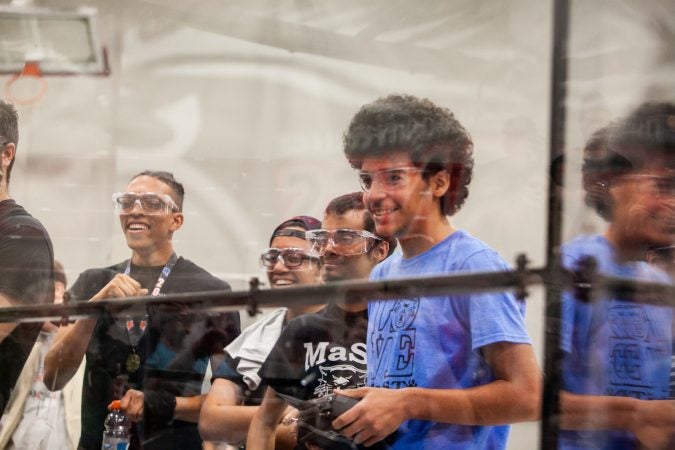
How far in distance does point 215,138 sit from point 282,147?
0.13 metres

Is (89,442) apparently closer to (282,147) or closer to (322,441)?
(322,441)

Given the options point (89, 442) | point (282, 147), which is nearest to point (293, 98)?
point (282, 147)

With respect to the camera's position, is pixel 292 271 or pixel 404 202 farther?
pixel 292 271

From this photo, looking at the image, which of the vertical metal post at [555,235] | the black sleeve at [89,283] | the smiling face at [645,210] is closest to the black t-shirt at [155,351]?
the black sleeve at [89,283]

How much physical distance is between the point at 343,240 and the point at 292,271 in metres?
0.10

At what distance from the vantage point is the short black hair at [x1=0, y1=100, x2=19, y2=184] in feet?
5.57

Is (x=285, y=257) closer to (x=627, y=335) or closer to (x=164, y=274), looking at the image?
(x=164, y=274)

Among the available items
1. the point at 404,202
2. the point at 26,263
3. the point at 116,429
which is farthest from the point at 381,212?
the point at 26,263

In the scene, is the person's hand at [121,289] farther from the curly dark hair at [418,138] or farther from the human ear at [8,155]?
the curly dark hair at [418,138]

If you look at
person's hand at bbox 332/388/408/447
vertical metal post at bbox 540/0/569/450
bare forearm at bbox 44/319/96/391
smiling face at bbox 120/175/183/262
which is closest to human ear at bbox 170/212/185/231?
smiling face at bbox 120/175/183/262

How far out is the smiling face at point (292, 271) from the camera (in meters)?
1.42

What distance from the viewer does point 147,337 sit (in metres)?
1.55

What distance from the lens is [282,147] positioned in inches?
59.1

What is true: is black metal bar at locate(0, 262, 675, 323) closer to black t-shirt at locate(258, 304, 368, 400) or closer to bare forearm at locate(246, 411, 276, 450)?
black t-shirt at locate(258, 304, 368, 400)
